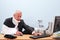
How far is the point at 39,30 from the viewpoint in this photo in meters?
2.48

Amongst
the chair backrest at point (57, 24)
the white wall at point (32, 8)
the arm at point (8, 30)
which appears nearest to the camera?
the chair backrest at point (57, 24)

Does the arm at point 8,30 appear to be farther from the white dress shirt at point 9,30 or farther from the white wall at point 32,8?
the white wall at point 32,8

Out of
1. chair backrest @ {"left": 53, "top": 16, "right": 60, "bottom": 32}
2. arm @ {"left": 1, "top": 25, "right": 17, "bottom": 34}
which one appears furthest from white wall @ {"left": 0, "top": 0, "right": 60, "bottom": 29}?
chair backrest @ {"left": 53, "top": 16, "right": 60, "bottom": 32}

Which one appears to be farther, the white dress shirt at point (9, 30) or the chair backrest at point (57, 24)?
the white dress shirt at point (9, 30)

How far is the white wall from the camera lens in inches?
159

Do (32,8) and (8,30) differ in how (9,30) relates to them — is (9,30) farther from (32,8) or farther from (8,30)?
(32,8)

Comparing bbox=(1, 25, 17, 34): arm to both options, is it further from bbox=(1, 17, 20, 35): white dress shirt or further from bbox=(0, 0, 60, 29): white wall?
bbox=(0, 0, 60, 29): white wall

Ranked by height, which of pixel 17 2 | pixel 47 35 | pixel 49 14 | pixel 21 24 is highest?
pixel 17 2

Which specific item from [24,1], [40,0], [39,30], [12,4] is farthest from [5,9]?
[39,30]

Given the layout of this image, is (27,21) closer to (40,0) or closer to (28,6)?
(28,6)

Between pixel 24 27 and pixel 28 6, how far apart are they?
119 centimetres

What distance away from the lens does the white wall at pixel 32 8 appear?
4.05 m

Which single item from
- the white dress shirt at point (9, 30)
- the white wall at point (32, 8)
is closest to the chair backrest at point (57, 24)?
the white dress shirt at point (9, 30)

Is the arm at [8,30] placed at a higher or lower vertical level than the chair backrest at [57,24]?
lower
